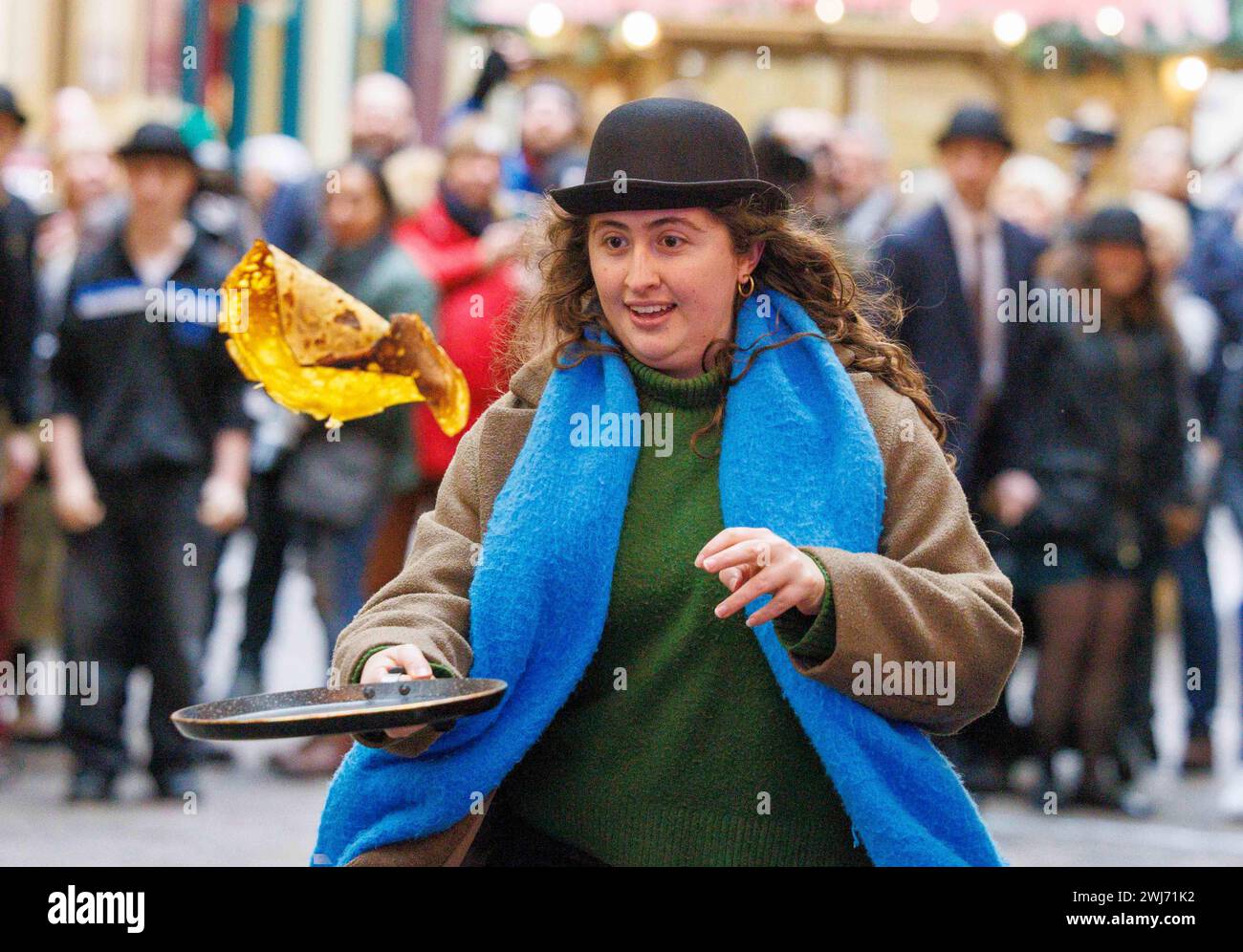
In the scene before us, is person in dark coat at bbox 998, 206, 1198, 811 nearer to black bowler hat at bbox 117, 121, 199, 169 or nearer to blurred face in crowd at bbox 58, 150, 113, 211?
black bowler hat at bbox 117, 121, 199, 169

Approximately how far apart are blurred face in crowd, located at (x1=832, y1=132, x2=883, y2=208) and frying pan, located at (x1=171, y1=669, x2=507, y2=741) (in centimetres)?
634

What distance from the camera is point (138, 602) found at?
25.5 ft

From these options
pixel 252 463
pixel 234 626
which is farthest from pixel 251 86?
pixel 252 463

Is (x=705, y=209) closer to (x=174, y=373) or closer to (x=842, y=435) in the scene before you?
(x=842, y=435)

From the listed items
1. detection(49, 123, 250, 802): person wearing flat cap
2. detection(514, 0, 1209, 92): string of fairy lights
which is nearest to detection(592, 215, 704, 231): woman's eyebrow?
detection(49, 123, 250, 802): person wearing flat cap

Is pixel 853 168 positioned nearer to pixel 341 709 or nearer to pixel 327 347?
pixel 327 347

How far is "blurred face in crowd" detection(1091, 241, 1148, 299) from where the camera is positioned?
796 cm

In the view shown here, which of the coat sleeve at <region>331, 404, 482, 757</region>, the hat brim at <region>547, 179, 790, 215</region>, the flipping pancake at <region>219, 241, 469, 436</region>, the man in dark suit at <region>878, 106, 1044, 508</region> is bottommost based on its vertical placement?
the coat sleeve at <region>331, 404, 482, 757</region>

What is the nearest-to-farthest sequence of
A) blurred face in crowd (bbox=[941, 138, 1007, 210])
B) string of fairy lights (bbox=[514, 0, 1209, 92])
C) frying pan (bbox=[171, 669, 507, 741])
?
1. frying pan (bbox=[171, 669, 507, 741])
2. blurred face in crowd (bbox=[941, 138, 1007, 210])
3. string of fairy lights (bbox=[514, 0, 1209, 92])

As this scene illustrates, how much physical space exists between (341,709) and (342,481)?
5238mm

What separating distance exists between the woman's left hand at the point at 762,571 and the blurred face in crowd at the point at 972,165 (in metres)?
5.14

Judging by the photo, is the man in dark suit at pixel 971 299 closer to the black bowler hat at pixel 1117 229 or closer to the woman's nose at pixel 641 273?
the black bowler hat at pixel 1117 229

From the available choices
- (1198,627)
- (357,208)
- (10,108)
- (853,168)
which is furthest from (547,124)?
(1198,627)

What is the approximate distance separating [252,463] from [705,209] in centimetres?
529
